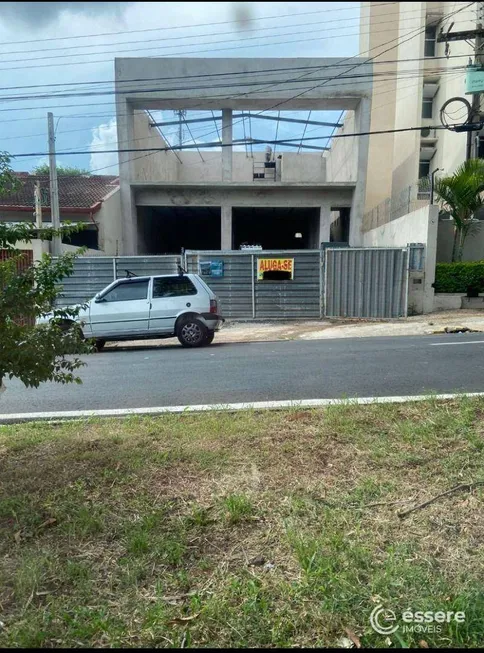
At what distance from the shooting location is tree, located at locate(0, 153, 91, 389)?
3.18m

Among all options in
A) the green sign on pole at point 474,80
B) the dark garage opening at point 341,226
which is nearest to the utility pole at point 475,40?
the green sign on pole at point 474,80

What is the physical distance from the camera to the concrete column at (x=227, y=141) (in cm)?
2069

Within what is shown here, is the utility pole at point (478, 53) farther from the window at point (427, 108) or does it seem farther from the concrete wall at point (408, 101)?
the window at point (427, 108)

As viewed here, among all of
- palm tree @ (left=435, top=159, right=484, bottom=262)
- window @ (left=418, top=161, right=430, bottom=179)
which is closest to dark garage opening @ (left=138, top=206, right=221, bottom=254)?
palm tree @ (left=435, top=159, right=484, bottom=262)

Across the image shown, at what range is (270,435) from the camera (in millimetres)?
3852

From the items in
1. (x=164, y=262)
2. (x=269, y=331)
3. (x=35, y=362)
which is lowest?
(x=269, y=331)

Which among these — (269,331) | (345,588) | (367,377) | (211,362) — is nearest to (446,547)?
(345,588)

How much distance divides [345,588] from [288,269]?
13.8 m

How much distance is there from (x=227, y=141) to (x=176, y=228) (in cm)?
1088

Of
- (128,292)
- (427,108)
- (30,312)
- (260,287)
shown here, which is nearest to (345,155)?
(427,108)

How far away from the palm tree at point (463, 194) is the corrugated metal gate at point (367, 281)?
2979 mm

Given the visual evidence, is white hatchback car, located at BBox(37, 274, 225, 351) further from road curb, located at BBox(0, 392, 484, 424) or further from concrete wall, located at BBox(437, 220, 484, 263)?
concrete wall, located at BBox(437, 220, 484, 263)

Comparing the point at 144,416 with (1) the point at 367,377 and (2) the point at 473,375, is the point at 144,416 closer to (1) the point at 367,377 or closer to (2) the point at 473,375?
(1) the point at 367,377

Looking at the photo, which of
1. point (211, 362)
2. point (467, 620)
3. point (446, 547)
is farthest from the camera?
point (211, 362)
